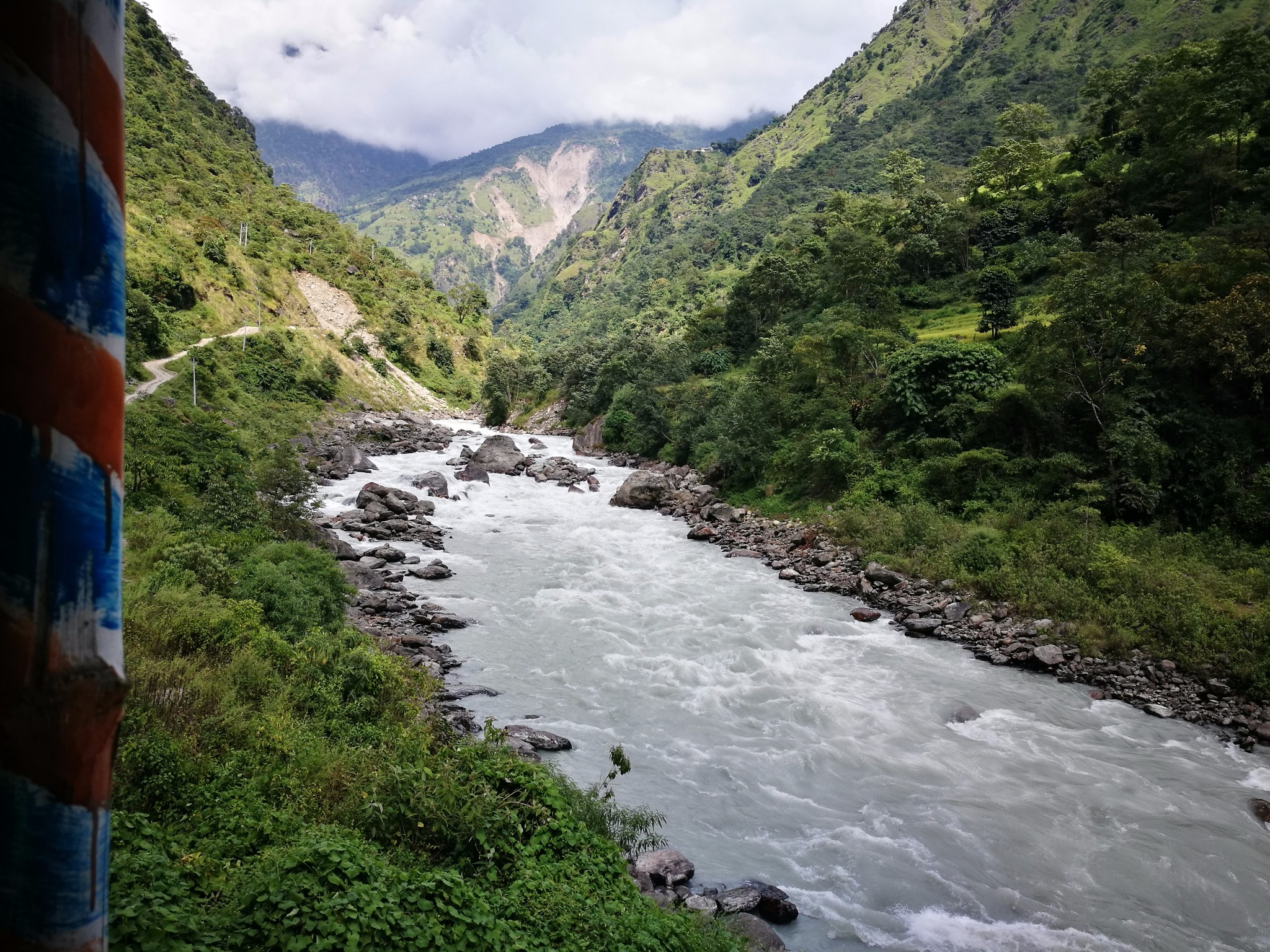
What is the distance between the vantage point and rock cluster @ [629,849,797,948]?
292 inches

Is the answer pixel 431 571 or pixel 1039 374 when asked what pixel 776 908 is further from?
pixel 1039 374

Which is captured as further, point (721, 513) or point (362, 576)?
point (721, 513)

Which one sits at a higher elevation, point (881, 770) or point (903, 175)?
point (903, 175)

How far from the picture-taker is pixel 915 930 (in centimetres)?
788

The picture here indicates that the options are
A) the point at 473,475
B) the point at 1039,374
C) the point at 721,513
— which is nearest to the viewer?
the point at 1039,374

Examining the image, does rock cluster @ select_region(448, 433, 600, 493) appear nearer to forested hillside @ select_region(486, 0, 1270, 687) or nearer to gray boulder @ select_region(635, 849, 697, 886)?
forested hillside @ select_region(486, 0, 1270, 687)

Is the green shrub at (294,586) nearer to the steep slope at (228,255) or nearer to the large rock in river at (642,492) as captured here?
the large rock in river at (642,492)

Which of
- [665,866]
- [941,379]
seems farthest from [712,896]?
[941,379]

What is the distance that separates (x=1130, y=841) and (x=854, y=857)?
4080 millimetres

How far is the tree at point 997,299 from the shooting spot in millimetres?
31766

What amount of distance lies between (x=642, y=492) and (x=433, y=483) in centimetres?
941

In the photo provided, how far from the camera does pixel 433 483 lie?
100ft

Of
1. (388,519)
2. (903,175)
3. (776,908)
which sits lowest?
(776,908)

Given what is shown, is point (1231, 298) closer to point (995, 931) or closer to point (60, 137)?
point (995, 931)
